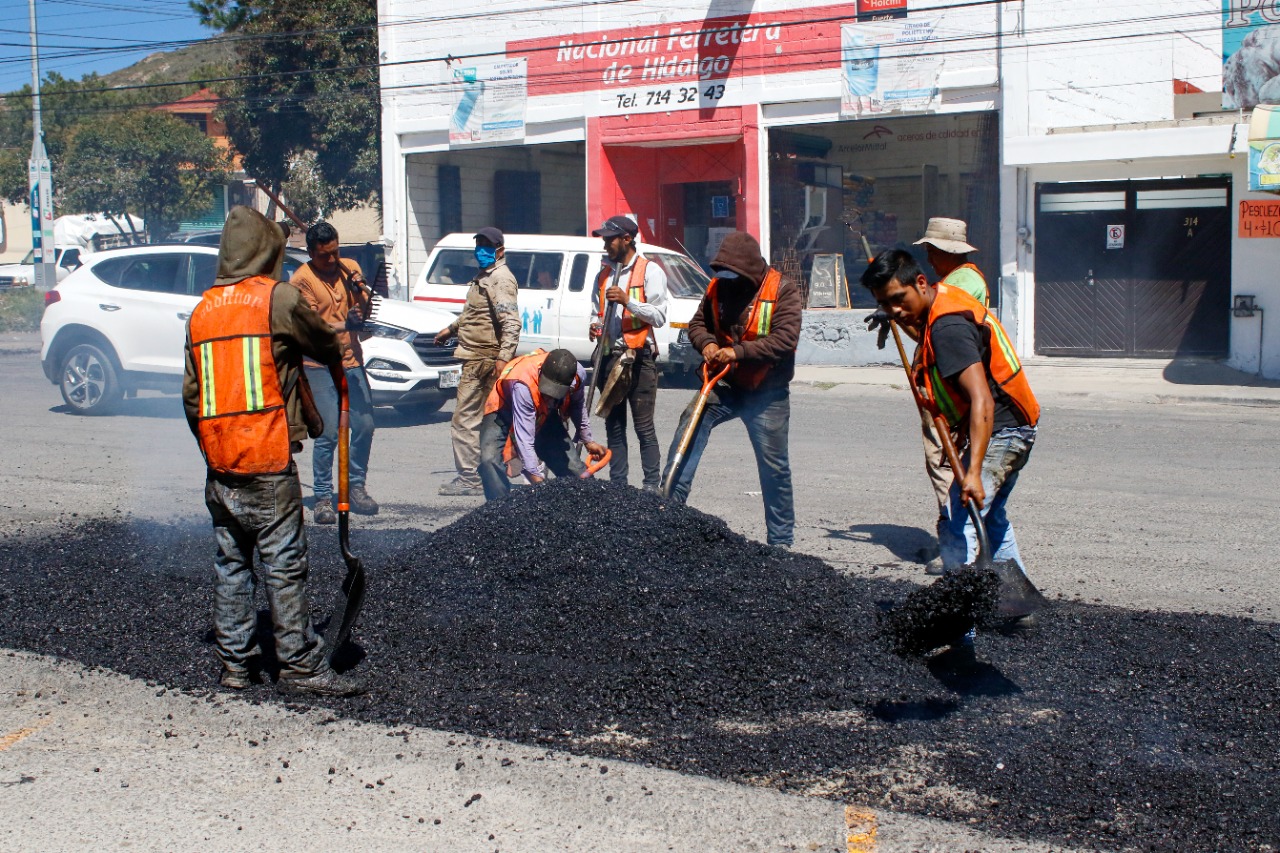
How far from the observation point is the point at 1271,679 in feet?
15.7

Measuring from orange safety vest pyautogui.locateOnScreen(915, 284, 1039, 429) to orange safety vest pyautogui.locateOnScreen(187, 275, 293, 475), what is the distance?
256cm

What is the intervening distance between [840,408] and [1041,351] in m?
5.57

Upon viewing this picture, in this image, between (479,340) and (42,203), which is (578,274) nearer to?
(479,340)

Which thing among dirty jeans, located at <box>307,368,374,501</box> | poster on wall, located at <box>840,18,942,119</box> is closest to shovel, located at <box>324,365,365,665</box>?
dirty jeans, located at <box>307,368,374,501</box>

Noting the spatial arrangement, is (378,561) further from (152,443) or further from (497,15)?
(497,15)

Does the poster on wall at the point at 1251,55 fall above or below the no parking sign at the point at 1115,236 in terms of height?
above

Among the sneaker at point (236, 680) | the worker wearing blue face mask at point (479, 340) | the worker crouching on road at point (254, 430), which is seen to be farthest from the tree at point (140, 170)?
the sneaker at point (236, 680)

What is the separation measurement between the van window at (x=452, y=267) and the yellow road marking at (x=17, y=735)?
38.8 ft

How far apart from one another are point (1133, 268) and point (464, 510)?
12.9 m

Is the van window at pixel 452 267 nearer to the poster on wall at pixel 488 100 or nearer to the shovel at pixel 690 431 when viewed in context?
the poster on wall at pixel 488 100

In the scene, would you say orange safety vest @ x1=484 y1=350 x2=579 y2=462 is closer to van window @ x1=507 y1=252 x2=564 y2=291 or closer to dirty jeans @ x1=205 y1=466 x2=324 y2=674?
dirty jeans @ x1=205 y1=466 x2=324 y2=674

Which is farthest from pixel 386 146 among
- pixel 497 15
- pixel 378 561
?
pixel 378 561

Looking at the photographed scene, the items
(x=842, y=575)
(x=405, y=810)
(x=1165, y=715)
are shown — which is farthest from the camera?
(x=842, y=575)

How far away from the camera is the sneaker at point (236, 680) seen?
491 centimetres
